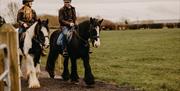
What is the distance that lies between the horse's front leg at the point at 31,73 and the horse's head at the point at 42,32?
2.00ft

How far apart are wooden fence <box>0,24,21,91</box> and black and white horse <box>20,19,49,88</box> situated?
773 centimetres

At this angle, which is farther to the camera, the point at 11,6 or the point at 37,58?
the point at 11,6

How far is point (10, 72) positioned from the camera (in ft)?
19.4

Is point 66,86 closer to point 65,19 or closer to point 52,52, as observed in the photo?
point 65,19

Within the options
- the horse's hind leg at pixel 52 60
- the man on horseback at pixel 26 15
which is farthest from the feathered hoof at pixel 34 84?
the horse's hind leg at pixel 52 60

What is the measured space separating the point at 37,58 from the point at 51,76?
2.00 metres

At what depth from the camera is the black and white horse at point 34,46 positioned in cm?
1387

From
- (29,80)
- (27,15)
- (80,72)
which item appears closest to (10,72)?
(29,80)

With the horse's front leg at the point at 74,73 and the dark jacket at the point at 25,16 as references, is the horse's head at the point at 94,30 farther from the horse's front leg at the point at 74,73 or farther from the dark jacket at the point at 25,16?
the dark jacket at the point at 25,16

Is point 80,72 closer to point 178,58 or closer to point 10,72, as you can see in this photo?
point 178,58

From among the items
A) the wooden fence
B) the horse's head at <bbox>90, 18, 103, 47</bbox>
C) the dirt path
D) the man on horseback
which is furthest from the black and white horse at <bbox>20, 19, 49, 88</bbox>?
the wooden fence

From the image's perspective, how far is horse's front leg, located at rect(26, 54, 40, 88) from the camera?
13895mm

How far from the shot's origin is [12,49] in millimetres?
5844

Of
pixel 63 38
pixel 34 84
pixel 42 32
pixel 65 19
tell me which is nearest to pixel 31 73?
pixel 34 84
